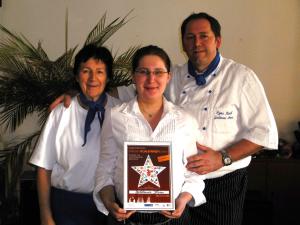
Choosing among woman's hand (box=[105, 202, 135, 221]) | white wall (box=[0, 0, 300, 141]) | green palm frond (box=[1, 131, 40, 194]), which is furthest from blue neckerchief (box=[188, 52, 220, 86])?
white wall (box=[0, 0, 300, 141])

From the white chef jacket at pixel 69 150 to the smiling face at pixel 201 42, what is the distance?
0.67 m

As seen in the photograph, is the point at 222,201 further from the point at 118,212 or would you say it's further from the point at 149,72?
the point at 149,72

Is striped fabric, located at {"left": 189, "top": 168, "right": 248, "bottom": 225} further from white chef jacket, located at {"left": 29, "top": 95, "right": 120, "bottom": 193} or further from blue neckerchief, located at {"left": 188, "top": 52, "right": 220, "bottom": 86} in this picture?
white chef jacket, located at {"left": 29, "top": 95, "right": 120, "bottom": 193}

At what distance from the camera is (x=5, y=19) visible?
12.7 feet

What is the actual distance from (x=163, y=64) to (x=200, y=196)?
65 centimetres

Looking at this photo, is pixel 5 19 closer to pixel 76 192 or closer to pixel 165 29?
pixel 165 29

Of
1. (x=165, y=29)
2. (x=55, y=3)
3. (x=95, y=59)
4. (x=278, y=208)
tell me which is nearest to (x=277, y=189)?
(x=278, y=208)

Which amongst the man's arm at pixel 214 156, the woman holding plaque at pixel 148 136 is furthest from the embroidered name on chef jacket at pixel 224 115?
the woman holding plaque at pixel 148 136

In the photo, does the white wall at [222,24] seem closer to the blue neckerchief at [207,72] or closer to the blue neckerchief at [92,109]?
the blue neckerchief at [207,72]

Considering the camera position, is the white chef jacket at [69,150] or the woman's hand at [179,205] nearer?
the woman's hand at [179,205]

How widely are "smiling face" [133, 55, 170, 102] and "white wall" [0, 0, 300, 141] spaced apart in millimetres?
2219

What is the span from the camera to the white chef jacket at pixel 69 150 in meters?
1.83

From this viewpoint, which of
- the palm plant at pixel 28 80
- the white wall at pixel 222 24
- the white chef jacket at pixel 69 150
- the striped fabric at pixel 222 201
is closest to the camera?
the white chef jacket at pixel 69 150

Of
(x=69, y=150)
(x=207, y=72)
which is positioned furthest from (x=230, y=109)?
(x=69, y=150)
